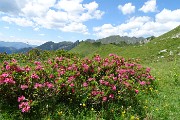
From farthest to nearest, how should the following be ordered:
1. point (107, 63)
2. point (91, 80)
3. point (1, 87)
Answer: point (107, 63) < point (91, 80) < point (1, 87)

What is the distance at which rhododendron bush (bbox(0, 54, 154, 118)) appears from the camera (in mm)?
11125

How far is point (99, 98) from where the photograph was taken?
469 inches

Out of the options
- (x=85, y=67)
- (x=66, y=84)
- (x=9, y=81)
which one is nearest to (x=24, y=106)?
(x=9, y=81)

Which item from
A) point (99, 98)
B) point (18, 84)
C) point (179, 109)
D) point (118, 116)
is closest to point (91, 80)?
point (99, 98)

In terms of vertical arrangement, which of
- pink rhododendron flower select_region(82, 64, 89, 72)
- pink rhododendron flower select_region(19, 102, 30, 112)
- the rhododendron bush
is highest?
pink rhododendron flower select_region(82, 64, 89, 72)

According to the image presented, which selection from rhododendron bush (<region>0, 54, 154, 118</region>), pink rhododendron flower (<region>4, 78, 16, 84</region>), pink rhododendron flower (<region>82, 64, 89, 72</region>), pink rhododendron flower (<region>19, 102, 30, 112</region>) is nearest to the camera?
pink rhododendron flower (<region>19, 102, 30, 112</region>)

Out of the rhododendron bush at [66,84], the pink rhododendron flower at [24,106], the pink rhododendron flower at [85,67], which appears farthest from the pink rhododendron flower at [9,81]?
the pink rhododendron flower at [85,67]

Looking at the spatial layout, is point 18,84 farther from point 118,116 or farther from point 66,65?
point 118,116

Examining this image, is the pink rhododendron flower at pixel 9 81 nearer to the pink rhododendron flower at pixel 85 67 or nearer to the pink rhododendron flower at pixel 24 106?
the pink rhododendron flower at pixel 24 106

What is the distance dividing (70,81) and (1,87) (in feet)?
8.84

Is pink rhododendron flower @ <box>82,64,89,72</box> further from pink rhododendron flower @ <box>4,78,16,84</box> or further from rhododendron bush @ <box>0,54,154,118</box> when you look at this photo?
pink rhododendron flower @ <box>4,78,16,84</box>

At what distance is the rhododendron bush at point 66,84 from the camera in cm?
1112

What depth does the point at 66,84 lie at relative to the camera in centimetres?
1159

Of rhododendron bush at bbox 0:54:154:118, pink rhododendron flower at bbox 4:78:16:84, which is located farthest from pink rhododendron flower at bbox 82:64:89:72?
pink rhododendron flower at bbox 4:78:16:84
